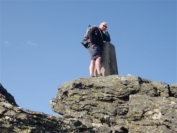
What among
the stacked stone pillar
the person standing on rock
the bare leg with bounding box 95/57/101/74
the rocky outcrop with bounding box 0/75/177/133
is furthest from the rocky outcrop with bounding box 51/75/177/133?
the stacked stone pillar

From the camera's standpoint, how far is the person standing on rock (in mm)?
17500

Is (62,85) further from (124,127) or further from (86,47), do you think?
(124,127)

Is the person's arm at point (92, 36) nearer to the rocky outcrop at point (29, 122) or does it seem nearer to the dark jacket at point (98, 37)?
the dark jacket at point (98, 37)

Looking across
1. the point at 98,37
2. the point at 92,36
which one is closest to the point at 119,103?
the point at 92,36

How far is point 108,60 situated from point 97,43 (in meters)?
1.33

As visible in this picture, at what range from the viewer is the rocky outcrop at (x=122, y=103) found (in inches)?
554

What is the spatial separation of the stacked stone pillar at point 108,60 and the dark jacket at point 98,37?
365 mm

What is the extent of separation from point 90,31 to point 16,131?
33.2 ft

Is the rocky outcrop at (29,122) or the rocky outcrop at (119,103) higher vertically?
the rocky outcrop at (119,103)

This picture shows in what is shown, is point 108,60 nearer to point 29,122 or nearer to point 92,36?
point 92,36

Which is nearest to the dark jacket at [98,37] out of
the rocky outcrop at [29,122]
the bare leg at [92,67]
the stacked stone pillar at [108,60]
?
the stacked stone pillar at [108,60]

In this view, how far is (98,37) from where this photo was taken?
18.5 metres

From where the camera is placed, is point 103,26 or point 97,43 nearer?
point 97,43

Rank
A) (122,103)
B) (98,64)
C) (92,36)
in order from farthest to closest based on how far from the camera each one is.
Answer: (92,36), (98,64), (122,103)
